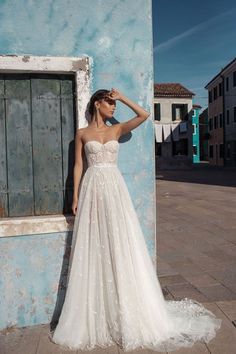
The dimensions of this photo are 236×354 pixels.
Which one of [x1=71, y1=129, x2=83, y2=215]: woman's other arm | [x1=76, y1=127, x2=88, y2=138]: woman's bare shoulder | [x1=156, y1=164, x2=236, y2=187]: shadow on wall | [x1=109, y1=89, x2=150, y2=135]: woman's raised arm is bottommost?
[x1=156, y1=164, x2=236, y2=187]: shadow on wall

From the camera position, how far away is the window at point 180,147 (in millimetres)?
40194

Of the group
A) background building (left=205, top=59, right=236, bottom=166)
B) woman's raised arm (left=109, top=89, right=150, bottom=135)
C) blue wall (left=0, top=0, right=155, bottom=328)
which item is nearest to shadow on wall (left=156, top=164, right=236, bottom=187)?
background building (left=205, top=59, right=236, bottom=166)

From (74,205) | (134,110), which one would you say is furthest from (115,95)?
(74,205)

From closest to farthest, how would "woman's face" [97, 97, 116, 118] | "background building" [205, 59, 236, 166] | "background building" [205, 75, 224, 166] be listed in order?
"woman's face" [97, 97, 116, 118], "background building" [205, 59, 236, 166], "background building" [205, 75, 224, 166]

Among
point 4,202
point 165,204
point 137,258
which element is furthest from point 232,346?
point 165,204

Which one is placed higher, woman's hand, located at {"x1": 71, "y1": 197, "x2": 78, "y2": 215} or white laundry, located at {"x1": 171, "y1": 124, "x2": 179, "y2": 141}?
white laundry, located at {"x1": 171, "y1": 124, "x2": 179, "y2": 141}

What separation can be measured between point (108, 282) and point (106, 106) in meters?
1.51

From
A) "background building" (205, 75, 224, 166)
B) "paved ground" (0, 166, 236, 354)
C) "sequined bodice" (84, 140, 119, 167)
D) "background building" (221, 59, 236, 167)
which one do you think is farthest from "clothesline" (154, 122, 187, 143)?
"sequined bodice" (84, 140, 119, 167)

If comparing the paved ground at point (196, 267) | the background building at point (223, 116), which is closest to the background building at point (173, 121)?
the background building at point (223, 116)

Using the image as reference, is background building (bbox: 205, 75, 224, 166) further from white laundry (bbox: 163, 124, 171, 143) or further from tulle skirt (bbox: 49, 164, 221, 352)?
tulle skirt (bbox: 49, 164, 221, 352)

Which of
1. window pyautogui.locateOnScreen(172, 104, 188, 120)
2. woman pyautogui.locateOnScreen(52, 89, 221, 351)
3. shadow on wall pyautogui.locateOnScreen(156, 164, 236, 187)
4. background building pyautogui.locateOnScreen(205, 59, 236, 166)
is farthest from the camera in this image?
window pyautogui.locateOnScreen(172, 104, 188, 120)

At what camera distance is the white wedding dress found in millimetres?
3262

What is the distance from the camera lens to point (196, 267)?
5.49 metres

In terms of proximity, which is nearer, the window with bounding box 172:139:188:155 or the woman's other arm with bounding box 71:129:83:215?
the woman's other arm with bounding box 71:129:83:215
